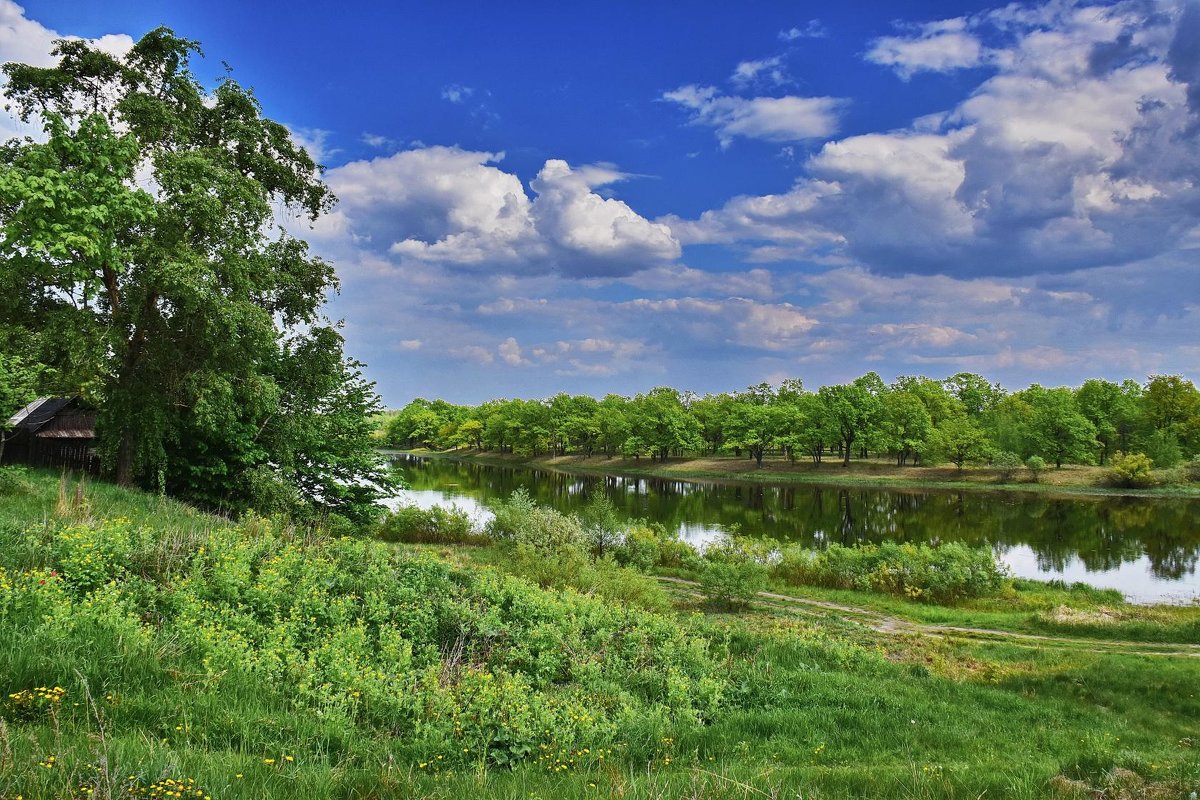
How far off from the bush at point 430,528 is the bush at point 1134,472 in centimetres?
6751

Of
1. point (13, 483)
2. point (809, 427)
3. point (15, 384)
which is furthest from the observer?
point (809, 427)

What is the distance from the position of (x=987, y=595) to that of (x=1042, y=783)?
22915mm

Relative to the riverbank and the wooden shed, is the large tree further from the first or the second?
the riverbank

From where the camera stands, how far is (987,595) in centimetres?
2545

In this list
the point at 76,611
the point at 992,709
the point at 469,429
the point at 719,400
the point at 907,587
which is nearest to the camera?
the point at 76,611

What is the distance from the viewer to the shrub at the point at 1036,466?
69.7 metres

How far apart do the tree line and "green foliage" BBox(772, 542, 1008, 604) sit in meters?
55.5

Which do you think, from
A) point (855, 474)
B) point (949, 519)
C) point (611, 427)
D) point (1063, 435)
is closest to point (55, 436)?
point (949, 519)

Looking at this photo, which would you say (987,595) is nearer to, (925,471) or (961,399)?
(925,471)

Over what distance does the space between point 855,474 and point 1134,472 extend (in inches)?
1054

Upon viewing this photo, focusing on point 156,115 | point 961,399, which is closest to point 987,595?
point 156,115

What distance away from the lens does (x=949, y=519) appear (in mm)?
49875

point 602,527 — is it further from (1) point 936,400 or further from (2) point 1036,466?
(1) point 936,400

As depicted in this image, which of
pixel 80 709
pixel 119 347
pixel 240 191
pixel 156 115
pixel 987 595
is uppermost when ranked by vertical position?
pixel 156 115
